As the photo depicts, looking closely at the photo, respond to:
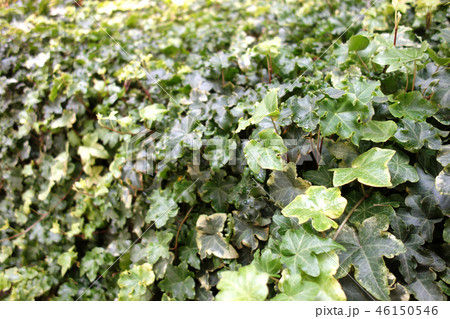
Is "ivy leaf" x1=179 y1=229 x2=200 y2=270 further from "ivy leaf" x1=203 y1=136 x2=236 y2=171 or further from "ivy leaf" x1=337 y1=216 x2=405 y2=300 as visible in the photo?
"ivy leaf" x1=337 y1=216 x2=405 y2=300

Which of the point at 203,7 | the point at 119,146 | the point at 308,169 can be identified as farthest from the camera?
the point at 203,7

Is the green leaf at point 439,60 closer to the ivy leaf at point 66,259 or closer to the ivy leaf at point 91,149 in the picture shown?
the ivy leaf at point 91,149

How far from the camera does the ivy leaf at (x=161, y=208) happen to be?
4.83 feet

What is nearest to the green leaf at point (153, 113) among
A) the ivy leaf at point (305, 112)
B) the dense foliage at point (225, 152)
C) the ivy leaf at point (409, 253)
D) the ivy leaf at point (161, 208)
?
the dense foliage at point (225, 152)

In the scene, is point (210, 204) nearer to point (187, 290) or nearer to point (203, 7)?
point (187, 290)

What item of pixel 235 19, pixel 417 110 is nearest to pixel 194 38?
pixel 235 19

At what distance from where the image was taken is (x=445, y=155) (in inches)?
45.2

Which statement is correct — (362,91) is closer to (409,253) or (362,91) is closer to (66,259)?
(409,253)

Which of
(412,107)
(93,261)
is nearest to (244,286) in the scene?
(412,107)

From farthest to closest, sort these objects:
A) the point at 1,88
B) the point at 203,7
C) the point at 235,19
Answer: the point at 203,7 → the point at 235,19 → the point at 1,88

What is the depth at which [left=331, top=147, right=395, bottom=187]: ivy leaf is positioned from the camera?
104 cm

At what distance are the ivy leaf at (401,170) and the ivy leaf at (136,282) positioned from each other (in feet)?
3.39

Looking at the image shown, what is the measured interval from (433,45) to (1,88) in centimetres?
263

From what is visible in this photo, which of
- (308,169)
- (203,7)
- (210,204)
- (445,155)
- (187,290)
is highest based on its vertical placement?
(203,7)
